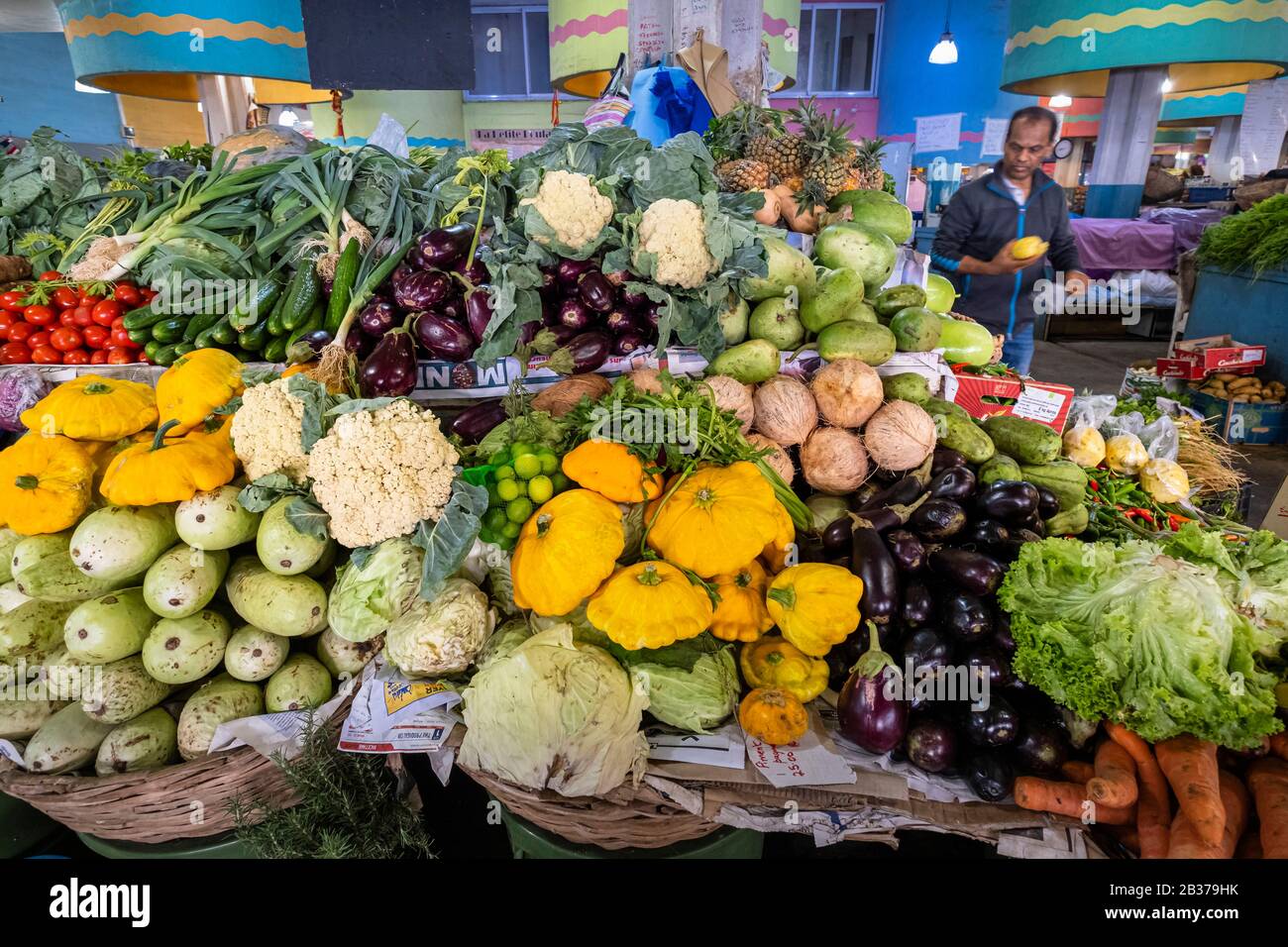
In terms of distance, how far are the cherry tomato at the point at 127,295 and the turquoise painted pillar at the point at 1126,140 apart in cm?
1046

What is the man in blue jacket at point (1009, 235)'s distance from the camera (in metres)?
4.23

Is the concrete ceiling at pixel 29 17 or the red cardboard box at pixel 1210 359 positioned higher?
the concrete ceiling at pixel 29 17

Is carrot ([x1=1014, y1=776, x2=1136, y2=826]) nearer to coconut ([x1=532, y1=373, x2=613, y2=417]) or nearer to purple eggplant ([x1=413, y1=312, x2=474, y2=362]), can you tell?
coconut ([x1=532, y1=373, x2=613, y2=417])

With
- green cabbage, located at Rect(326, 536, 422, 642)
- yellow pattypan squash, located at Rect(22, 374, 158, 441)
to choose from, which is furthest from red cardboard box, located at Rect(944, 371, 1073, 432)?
yellow pattypan squash, located at Rect(22, 374, 158, 441)

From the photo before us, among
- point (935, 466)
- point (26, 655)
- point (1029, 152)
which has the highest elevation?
point (1029, 152)

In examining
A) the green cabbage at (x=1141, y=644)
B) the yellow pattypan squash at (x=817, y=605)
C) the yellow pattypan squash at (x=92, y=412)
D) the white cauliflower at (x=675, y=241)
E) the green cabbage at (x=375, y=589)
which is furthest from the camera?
the white cauliflower at (x=675, y=241)

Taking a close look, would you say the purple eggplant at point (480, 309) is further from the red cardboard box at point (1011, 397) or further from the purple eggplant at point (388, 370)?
the red cardboard box at point (1011, 397)

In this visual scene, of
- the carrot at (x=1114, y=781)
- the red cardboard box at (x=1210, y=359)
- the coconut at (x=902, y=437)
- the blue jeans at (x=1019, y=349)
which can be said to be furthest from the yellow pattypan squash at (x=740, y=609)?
the red cardboard box at (x=1210, y=359)

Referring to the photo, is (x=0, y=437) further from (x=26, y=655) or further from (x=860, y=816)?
(x=860, y=816)

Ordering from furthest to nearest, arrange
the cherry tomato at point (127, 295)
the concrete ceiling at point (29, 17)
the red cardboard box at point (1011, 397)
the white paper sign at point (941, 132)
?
the white paper sign at point (941, 132), the concrete ceiling at point (29, 17), the cherry tomato at point (127, 295), the red cardboard box at point (1011, 397)

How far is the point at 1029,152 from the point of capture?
416cm

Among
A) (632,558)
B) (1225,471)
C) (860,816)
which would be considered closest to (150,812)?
(632,558)

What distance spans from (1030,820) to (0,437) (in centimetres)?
397

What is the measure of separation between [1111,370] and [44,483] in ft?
32.7
